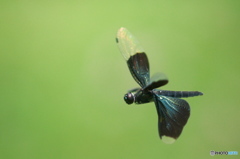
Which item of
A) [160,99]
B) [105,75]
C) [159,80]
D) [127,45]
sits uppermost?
[127,45]

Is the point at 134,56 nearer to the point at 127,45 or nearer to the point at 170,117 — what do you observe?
the point at 127,45

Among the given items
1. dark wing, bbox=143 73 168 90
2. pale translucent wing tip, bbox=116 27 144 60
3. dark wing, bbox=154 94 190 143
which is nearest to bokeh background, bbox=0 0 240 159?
dark wing, bbox=154 94 190 143

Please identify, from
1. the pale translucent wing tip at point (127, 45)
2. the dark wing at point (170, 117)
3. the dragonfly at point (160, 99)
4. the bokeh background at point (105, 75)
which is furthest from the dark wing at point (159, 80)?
the bokeh background at point (105, 75)

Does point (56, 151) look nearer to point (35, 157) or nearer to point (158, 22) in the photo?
point (35, 157)

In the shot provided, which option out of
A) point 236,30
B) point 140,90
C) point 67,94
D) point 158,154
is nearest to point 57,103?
point 67,94

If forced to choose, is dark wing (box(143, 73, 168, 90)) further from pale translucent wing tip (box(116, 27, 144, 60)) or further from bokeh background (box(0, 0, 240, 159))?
bokeh background (box(0, 0, 240, 159))

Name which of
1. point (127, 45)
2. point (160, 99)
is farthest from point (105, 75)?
point (160, 99)
